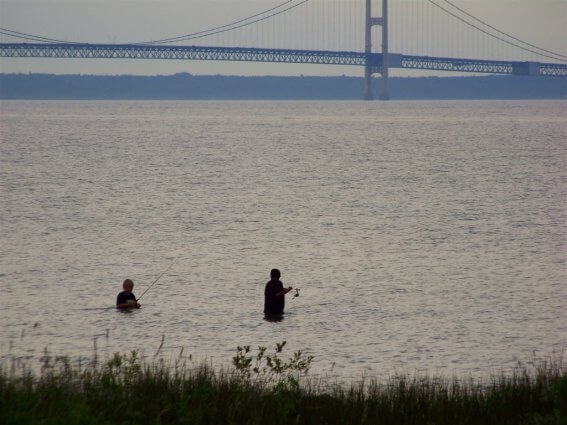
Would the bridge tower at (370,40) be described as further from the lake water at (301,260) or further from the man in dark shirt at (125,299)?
the man in dark shirt at (125,299)

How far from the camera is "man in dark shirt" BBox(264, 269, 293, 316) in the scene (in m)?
20.2

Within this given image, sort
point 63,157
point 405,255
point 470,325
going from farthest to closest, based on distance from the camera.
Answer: point 63,157 → point 405,255 → point 470,325

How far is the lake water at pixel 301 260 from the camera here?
19078 millimetres

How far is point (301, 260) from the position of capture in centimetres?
2938

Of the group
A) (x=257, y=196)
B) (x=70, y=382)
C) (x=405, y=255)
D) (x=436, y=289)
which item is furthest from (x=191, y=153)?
(x=70, y=382)

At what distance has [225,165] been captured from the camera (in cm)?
7425

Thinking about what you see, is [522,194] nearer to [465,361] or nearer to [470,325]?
[470,325]

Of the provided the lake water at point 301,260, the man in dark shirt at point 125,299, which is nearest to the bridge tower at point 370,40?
the lake water at point 301,260

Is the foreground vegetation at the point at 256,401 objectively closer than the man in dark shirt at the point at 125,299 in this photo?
Yes

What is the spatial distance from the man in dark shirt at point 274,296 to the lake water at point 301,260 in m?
0.35

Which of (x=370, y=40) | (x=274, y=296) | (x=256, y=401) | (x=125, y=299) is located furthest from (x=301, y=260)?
(x=370, y=40)

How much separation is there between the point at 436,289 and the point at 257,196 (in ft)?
88.2

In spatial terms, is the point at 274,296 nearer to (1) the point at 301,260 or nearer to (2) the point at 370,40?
(1) the point at 301,260

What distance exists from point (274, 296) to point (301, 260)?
8950 mm
